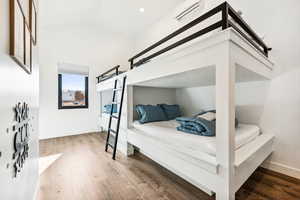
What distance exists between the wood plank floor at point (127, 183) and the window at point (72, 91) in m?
1.90

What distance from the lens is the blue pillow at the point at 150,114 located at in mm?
2495

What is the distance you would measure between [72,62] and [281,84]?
4.63 m

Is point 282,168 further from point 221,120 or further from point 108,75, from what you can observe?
point 108,75

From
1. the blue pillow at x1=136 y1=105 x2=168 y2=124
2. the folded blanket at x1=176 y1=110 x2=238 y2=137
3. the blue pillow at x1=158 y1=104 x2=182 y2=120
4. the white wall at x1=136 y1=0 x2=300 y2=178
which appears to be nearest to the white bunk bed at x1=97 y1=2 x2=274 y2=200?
the folded blanket at x1=176 y1=110 x2=238 y2=137

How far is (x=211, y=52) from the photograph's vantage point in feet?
3.92

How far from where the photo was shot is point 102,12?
12.0 ft

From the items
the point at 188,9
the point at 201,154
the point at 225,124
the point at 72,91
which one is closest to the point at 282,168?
the point at 201,154

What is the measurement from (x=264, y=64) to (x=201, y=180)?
1630mm

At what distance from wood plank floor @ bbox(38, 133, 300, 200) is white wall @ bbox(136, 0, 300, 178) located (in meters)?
0.34

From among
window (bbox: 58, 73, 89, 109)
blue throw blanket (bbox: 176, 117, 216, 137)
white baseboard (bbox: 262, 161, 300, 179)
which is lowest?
white baseboard (bbox: 262, 161, 300, 179)

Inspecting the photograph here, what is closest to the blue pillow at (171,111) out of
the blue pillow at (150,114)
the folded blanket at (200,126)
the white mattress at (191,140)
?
the blue pillow at (150,114)

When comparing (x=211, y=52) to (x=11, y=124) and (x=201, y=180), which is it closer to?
(x=201, y=180)

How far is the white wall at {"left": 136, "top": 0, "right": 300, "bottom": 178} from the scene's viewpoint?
1.84 meters

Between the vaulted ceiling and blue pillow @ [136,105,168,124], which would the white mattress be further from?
the vaulted ceiling
